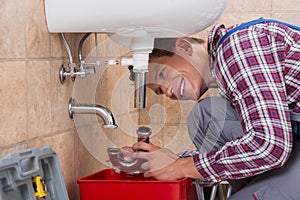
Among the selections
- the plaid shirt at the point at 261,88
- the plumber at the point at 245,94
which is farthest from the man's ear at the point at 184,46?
the plaid shirt at the point at 261,88

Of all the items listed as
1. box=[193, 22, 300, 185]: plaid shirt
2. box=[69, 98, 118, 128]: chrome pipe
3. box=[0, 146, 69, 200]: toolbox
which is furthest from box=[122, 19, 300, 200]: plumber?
box=[0, 146, 69, 200]: toolbox

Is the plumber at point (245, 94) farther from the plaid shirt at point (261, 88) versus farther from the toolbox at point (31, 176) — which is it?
the toolbox at point (31, 176)

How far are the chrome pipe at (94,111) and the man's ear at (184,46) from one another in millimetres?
270

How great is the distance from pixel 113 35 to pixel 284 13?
0.98 m

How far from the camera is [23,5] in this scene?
136 centimetres

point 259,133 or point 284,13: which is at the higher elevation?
point 284,13

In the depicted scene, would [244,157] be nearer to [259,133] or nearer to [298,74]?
[259,133]

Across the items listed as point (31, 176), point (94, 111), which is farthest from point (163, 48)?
point (31, 176)

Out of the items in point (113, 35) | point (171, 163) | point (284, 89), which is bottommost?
point (171, 163)

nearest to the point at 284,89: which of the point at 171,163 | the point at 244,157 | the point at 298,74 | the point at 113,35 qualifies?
the point at 298,74

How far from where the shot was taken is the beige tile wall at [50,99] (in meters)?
1.31

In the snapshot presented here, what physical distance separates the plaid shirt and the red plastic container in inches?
5.9

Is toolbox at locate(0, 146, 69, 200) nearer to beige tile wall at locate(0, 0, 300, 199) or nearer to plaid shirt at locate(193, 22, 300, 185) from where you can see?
beige tile wall at locate(0, 0, 300, 199)

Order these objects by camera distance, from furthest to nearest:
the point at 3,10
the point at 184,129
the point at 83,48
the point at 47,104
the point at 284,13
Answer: the point at 284,13 → the point at 184,129 → the point at 83,48 → the point at 47,104 → the point at 3,10
